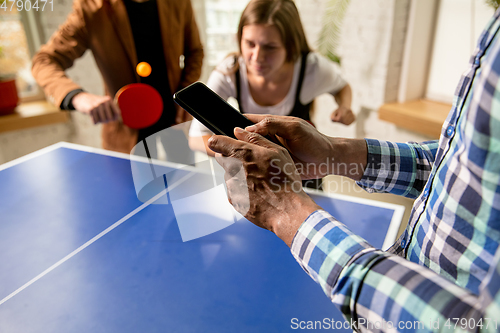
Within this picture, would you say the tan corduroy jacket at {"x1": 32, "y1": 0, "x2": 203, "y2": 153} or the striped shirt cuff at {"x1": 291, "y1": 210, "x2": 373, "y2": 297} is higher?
the tan corduroy jacket at {"x1": 32, "y1": 0, "x2": 203, "y2": 153}

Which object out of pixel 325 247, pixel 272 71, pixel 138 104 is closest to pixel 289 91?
pixel 272 71

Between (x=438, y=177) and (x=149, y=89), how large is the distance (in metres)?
1.39

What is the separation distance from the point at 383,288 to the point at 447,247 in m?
0.11

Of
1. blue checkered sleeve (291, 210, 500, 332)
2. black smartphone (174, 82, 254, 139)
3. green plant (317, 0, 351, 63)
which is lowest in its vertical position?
blue checkered sleeve (291, 210, 500, 332)

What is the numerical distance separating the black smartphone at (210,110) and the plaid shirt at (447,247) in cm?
27

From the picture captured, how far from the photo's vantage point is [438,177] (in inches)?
17.7

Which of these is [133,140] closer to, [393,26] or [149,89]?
[149,89]

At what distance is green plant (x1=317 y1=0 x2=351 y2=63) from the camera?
2311mm

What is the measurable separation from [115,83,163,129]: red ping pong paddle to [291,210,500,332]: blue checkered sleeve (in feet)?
4.16

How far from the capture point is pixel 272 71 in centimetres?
145

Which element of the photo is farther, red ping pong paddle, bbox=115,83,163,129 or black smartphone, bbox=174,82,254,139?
red ping pong paddle, bbox=115,83,163,129

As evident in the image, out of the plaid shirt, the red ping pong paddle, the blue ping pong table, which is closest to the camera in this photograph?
the plaid shirt

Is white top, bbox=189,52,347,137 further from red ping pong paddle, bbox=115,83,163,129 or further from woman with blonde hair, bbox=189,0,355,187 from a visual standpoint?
red ping pong paddle, bbox=115,83,163,129

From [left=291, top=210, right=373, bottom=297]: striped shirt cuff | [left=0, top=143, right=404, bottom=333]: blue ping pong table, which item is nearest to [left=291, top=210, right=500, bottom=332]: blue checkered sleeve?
[left=291, top=210, right=373, bottom=297]: striped shirt cuff
